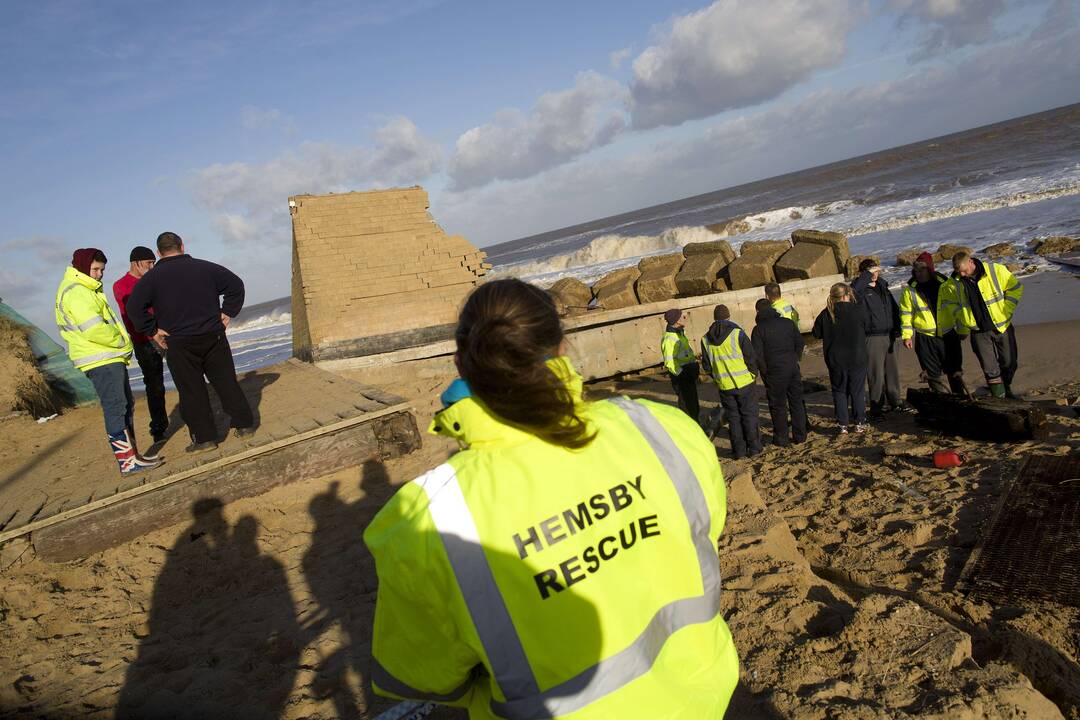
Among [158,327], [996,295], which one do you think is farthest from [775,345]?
[158,327]

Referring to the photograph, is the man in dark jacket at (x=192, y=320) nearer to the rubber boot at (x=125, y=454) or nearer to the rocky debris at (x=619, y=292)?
the rubber boot at (x=125, y=454)

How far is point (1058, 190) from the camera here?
79.9 feet

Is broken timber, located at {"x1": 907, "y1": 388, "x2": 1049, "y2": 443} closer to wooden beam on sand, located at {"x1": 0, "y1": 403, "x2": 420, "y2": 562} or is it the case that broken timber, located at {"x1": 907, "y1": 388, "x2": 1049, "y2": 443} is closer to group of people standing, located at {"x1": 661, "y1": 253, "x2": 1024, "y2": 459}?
group of people standing, located at {"x1": 661, "y1": 253, "x2": 1024, "y2": 459}

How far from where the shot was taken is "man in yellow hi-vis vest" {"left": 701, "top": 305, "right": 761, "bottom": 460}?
694 cm

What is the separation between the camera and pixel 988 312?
6.82m

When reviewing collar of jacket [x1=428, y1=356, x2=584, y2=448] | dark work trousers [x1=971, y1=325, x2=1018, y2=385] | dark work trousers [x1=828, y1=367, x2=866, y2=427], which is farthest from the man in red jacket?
dark work trousers [x1=971, y1=325, x2=1018, y2=385]

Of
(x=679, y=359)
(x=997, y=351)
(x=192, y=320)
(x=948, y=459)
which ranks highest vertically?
(x=192, y=320)

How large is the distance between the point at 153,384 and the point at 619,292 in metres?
9.73

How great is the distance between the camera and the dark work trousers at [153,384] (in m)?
6.59

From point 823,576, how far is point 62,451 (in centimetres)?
785

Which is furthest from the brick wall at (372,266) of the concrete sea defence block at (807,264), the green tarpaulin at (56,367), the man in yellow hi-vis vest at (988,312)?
the man in yellow hi-vis vest at (988,312)

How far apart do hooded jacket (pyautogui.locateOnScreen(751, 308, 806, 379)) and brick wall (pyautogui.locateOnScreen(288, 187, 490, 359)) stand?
5.73m

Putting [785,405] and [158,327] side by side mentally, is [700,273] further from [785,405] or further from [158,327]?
[158,327]

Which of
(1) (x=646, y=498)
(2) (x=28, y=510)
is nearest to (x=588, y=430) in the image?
(1) (x=646, y=498)
